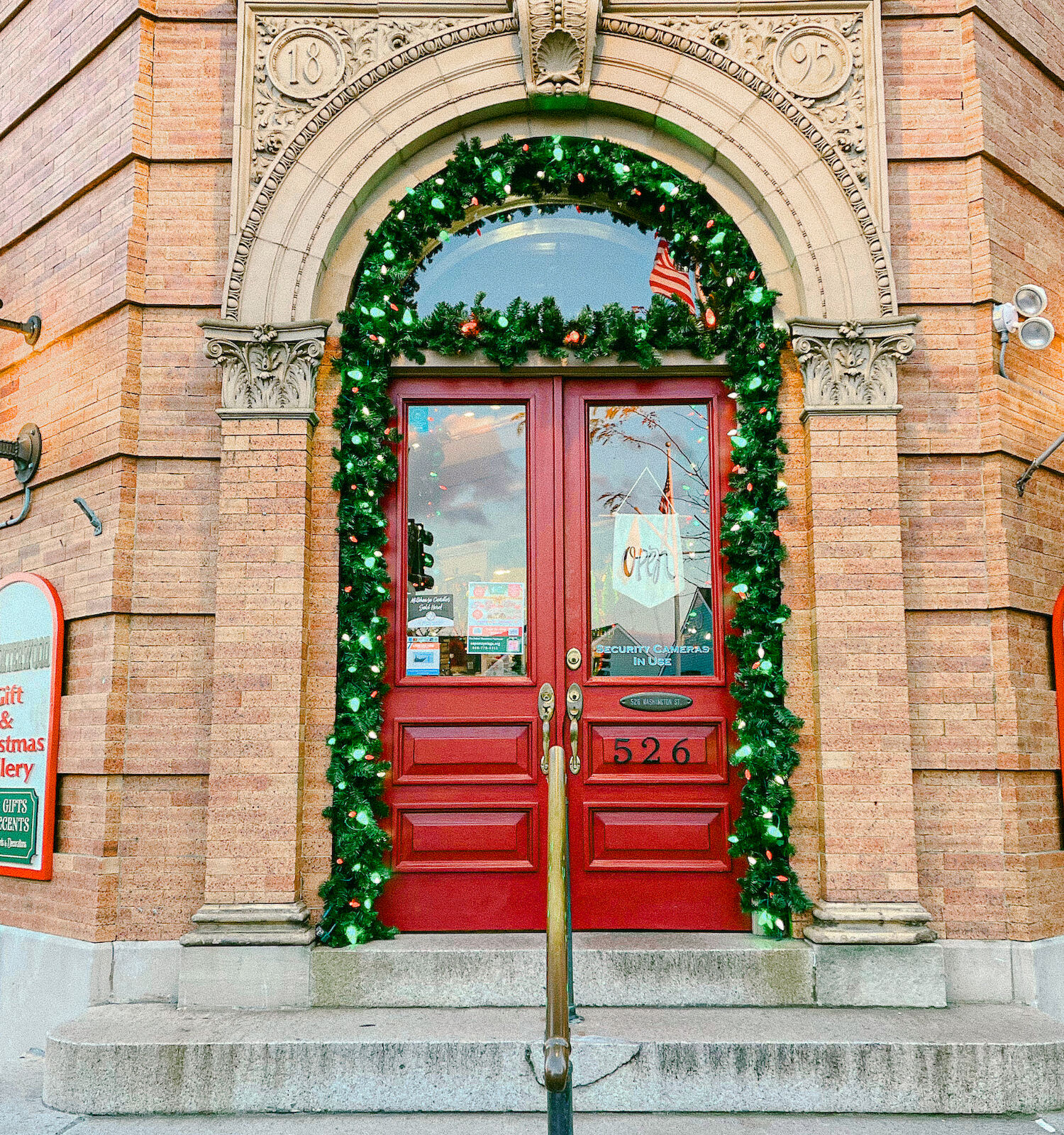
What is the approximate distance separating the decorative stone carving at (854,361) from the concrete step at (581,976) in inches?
112

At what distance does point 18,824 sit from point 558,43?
545 centimetres

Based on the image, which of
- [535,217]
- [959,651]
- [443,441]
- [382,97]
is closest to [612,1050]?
[959,651]

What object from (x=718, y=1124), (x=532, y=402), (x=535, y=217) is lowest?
(x=718, y=1124)

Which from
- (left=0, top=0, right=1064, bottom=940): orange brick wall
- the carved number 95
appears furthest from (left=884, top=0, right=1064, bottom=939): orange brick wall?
the carved number 95

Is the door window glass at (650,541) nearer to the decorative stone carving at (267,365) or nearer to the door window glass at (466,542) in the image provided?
→ the door window glass at (466,542)

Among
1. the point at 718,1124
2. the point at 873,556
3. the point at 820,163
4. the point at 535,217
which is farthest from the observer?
the point at 535,217

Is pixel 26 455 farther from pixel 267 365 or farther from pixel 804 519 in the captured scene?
pixel 804 519

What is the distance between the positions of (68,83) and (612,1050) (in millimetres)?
6460

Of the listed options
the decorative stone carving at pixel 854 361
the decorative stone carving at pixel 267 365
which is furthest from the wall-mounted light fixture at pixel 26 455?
the decorative stone carving at pixel 854 361

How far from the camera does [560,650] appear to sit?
18.0 feet

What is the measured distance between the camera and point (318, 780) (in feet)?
16.9

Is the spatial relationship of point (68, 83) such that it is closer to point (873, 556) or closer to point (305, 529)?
point (305, 529)

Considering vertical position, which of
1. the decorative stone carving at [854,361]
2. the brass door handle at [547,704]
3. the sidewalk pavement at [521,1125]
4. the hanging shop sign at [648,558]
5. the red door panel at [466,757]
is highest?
the decorative stone carving at [854,361]

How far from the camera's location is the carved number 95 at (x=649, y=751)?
17.7 ft
